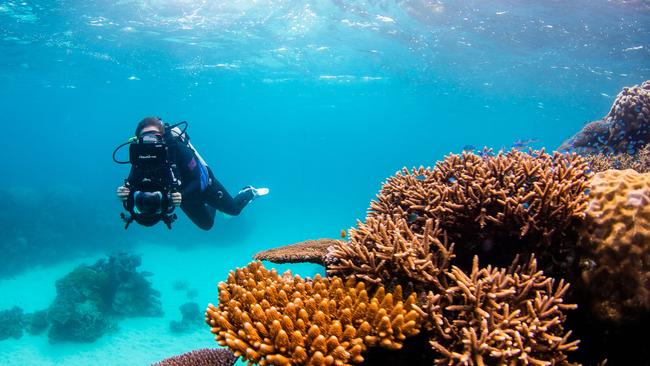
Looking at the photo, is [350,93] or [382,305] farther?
[350,93]

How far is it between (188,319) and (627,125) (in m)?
20.5

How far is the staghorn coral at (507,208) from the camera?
3.48 meters

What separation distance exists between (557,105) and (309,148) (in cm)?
15534

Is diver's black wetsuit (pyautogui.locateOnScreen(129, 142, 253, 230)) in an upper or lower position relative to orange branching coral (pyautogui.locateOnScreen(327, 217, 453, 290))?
upper

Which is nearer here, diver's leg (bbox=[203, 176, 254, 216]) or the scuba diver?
the scuba diver

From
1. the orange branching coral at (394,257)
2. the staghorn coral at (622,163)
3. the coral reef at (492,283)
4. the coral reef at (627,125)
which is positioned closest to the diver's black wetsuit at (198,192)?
the orange branching coral at (394,257)

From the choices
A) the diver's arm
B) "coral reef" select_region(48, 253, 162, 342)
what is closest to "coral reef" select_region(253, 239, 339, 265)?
the diver's arm

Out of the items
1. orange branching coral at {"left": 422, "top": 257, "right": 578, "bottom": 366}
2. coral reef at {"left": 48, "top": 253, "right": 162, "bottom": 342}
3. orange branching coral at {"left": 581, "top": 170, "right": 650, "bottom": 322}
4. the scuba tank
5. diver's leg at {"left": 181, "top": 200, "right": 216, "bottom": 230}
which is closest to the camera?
orange branching coral at {"left": 422, "top": 257, "right": 578, "bottom": 366}

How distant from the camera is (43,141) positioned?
150375 millimetres

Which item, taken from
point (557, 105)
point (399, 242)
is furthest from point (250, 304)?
point (557, 105)

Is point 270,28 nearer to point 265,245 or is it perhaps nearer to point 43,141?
point 265,245

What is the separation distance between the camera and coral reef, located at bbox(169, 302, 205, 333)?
19194 mm

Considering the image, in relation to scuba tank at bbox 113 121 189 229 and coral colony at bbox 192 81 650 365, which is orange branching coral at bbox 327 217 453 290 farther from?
scuba tank at bbox 113 121 189 229

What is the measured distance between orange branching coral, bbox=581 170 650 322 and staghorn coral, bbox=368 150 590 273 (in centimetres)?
18
